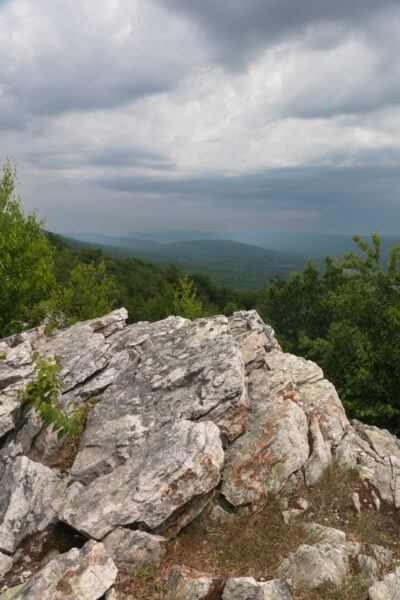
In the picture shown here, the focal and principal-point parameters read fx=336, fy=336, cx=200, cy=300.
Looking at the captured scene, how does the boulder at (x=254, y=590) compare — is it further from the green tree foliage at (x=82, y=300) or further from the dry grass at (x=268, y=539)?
the green tree foliage at (x=82, y=300)

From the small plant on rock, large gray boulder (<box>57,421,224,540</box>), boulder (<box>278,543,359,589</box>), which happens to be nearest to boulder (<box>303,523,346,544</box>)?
boulder (<box>278,543,359,589</box>)

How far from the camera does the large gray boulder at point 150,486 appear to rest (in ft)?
25.6

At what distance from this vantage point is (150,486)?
26.7ft

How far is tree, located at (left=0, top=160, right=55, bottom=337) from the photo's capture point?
22891mm

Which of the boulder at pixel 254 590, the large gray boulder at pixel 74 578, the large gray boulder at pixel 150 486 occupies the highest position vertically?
the large gray boulder at pixel 150 486

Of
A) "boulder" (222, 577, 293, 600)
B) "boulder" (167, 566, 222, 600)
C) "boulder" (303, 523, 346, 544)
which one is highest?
"boulder" (222, 577, 293, 600)

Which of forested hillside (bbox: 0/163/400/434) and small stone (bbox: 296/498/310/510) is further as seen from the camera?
forested hillside (bbox: 0/163/400/434)

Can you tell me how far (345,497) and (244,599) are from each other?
5057 millimetres

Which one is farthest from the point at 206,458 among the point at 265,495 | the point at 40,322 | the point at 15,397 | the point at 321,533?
the point at 40,322

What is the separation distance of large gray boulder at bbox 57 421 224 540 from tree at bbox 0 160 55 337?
626 inches

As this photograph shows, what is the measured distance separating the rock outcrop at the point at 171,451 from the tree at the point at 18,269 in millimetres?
9662

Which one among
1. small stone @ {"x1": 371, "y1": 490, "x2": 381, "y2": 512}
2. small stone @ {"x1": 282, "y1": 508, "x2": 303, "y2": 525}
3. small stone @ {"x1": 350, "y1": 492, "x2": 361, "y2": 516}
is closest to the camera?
small stone @ {"x1": 282, "y1": 508, "x2": 303, "y2": 525}

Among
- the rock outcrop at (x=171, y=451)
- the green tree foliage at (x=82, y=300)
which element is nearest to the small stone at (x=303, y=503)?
the rock outcrop at (x=171, y=451)

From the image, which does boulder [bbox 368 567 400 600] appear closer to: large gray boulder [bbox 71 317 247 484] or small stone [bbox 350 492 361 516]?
small stone [bbox 350 492 361 516]
